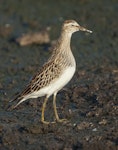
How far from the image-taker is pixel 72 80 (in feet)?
48.8

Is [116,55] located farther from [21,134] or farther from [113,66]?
[21,134]

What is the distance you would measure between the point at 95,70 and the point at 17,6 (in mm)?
7116

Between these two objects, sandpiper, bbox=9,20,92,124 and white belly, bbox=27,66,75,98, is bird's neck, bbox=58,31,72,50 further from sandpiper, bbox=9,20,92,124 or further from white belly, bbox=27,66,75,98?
white belly, bbox=27,66,75,98

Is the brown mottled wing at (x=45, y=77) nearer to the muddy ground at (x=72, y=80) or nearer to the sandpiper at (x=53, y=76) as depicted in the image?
the sandpiper at (x=53, y=76)

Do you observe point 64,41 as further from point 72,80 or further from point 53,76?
point 72,80

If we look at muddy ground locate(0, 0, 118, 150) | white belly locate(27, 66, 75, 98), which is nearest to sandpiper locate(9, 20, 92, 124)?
white belly locate(27, 66, 75, 98)

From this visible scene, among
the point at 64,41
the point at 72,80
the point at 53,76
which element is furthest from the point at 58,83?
the point at 72,80

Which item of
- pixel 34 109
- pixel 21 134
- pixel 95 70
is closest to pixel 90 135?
pixel 21 134

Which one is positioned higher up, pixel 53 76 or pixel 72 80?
pixel 53 76

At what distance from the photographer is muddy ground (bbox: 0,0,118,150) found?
434 inches

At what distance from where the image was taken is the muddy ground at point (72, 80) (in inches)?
434

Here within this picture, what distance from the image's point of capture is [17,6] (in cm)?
2197

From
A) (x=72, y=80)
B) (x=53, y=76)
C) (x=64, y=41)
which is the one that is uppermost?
(x=64, y=41)

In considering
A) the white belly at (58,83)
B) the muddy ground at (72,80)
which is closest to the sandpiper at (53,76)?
the white belly at (58,83)
